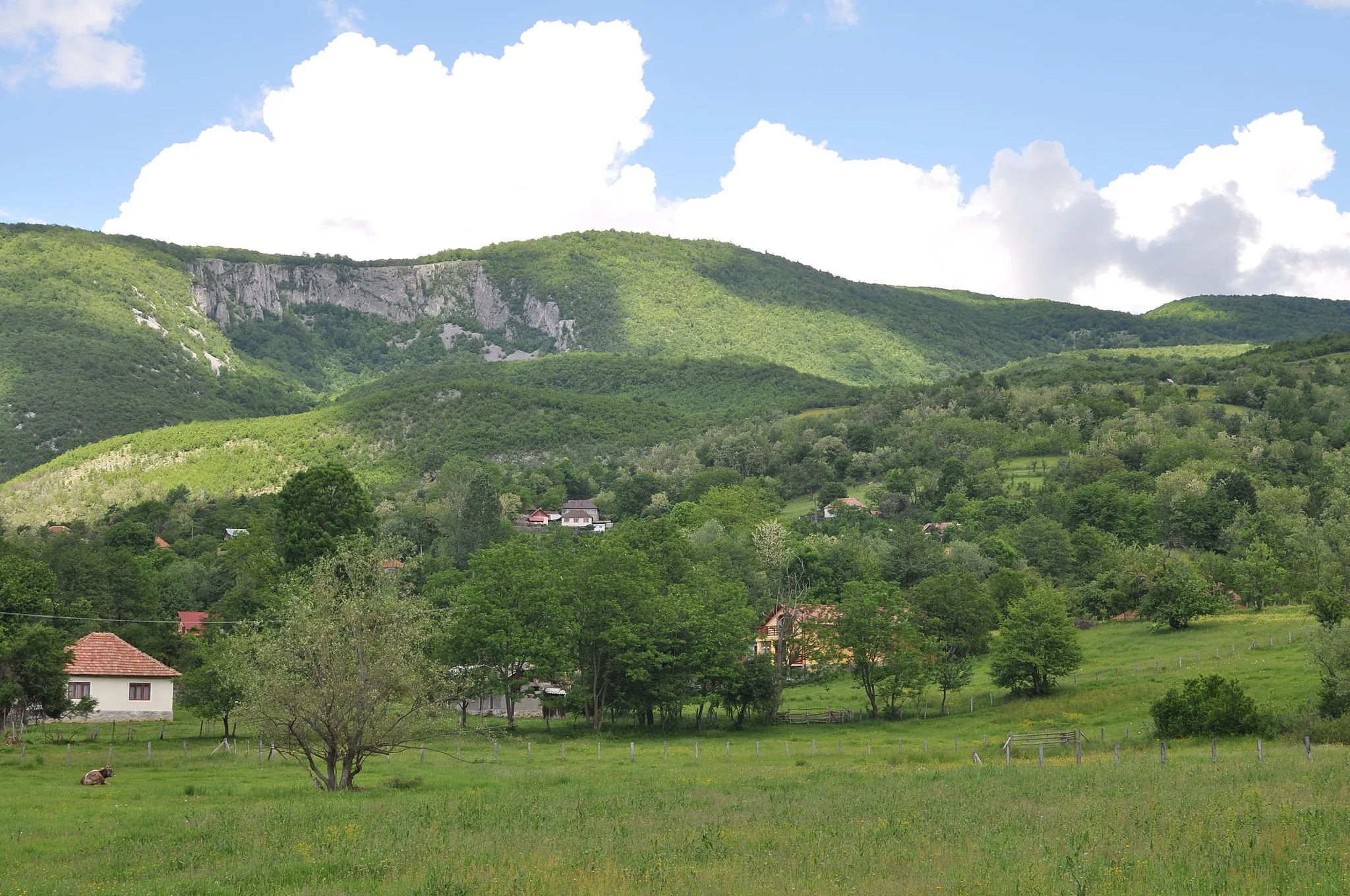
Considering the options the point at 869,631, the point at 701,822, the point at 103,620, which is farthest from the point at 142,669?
the point at 701,822

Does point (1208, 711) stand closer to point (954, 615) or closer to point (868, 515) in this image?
point (954, 615)

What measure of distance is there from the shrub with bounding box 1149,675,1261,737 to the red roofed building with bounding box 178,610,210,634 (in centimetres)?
5747

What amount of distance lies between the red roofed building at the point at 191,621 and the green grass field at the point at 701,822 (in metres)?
29.6

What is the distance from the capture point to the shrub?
44656 mm

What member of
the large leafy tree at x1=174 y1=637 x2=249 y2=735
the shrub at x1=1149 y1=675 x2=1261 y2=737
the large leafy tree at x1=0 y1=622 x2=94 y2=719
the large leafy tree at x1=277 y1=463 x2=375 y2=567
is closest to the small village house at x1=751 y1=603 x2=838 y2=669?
the shrub at x1=1149 y1=675 x2=1261 y2=737

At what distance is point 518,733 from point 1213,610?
45226 millimetres

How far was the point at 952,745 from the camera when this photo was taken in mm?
49969

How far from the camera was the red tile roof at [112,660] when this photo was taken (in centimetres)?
6481

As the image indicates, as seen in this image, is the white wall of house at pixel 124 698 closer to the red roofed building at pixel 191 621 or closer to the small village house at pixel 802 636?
the red roofed building at pixel 191 621

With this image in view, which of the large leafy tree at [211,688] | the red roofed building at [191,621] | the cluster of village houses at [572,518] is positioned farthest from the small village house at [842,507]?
the large leafy tree at [211,688]

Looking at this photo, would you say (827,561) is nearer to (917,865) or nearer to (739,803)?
(739,803)

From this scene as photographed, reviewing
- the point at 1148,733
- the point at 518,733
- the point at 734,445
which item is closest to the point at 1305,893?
the point at 1148,733

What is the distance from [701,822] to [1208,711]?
88.1 feet

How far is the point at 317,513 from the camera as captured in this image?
8025cm
